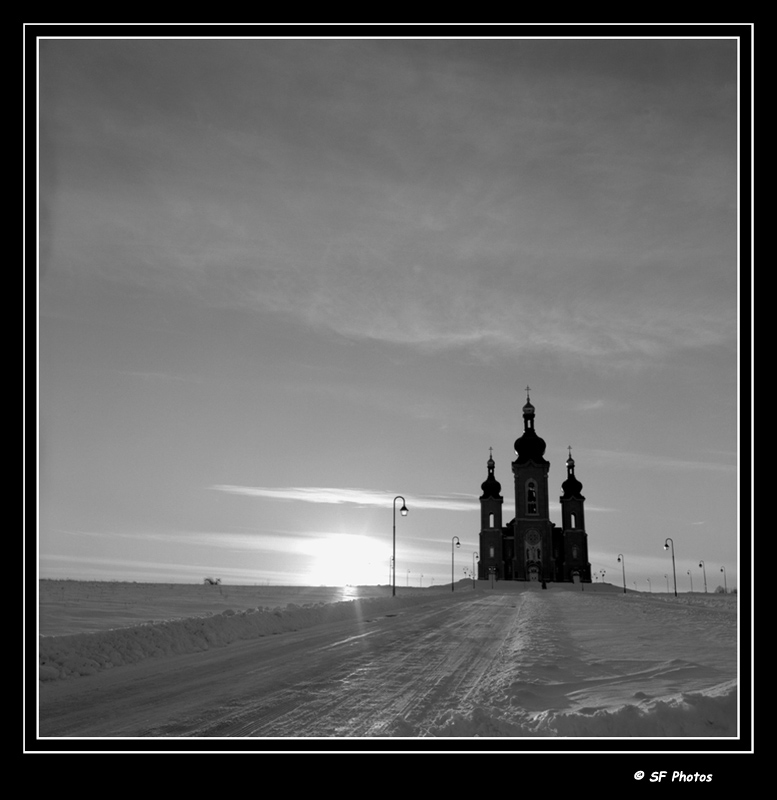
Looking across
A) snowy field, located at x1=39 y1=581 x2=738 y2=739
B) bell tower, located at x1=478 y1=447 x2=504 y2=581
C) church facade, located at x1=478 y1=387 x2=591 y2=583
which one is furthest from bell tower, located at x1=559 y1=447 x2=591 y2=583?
snowy field, located at x1=39 y1=581 x2=738 y2=739

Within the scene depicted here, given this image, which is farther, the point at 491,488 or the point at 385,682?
the point at 491,488

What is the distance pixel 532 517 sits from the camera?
336 ft

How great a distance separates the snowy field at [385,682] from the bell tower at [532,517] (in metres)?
82.2

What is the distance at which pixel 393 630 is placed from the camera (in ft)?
73.0

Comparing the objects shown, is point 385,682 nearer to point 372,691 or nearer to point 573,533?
point 372,691

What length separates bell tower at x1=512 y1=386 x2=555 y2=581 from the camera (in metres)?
100

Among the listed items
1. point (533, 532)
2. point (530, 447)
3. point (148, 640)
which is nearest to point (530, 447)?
point (530, 447)

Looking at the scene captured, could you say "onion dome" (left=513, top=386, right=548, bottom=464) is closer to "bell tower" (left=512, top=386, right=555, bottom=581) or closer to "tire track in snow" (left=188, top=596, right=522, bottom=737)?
"bell tower" (left=512, top=386, right=555, bottom=581)

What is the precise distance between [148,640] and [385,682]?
6.22 meters

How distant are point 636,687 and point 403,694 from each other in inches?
139

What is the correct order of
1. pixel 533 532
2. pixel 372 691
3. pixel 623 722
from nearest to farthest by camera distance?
pixel 623 722, pixel 372 691, pixel 533 532

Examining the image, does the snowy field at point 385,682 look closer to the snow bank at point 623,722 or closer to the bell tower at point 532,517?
the snow bank at point 623,722
